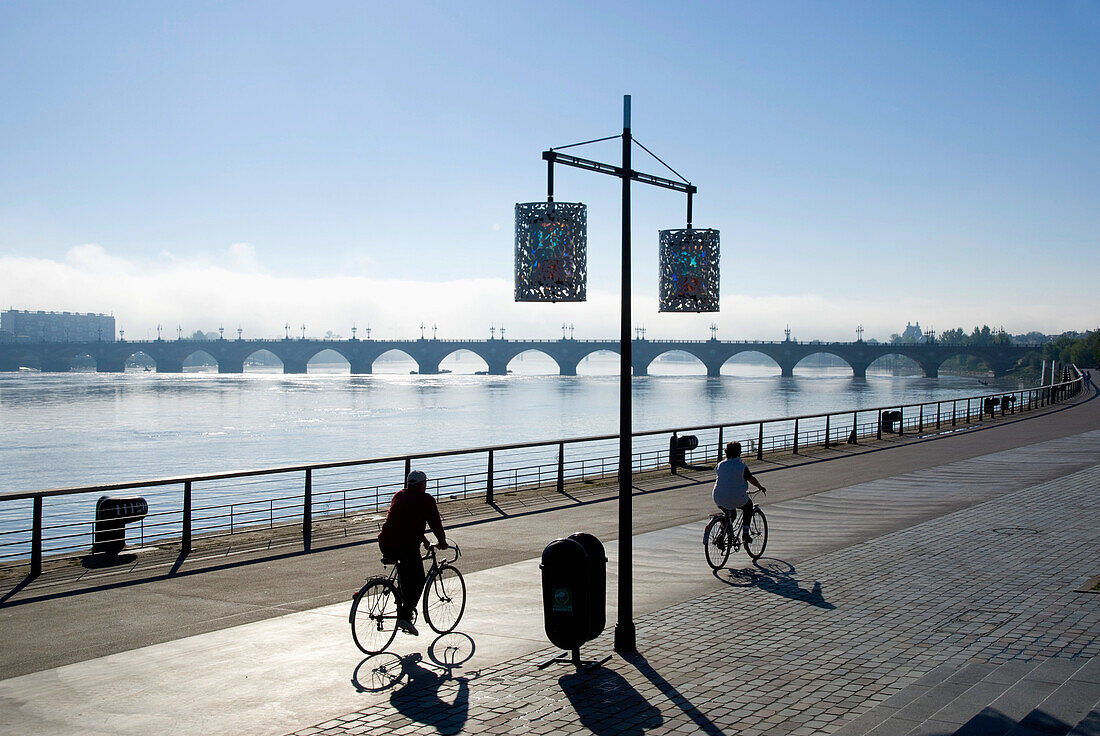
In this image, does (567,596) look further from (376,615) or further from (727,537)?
(727,537)

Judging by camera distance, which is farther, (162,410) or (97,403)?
(97,403)

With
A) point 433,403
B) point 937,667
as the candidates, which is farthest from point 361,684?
point 433,403

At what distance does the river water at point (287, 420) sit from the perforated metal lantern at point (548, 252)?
37.4 m

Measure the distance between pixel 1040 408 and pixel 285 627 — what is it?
154ft

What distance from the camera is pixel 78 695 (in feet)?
21.8

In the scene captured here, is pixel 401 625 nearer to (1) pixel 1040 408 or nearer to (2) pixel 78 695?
(2) pixel 78 695

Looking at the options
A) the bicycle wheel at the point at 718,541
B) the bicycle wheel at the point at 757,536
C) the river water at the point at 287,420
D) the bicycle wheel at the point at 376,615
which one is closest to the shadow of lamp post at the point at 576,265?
the bicycle wheel at the point at 376,615

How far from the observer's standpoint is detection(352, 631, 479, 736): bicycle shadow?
639 centimetres

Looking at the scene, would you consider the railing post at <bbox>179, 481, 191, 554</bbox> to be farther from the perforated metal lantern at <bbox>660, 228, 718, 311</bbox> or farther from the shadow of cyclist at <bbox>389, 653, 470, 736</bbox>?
the perforated metal lantern at <bbox>660, 228, 718, 311</bbox>

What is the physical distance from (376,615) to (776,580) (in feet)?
15.9

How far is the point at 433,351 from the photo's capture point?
156250mm

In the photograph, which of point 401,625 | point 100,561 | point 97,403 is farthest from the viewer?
point 97,403

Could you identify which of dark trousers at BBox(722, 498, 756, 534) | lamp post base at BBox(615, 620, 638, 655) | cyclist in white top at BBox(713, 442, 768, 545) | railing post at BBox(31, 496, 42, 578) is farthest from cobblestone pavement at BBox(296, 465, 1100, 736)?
railing post at BBox(31, 496, 42, 578)

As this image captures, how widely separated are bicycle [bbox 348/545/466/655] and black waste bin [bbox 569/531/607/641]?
55.4 inches
